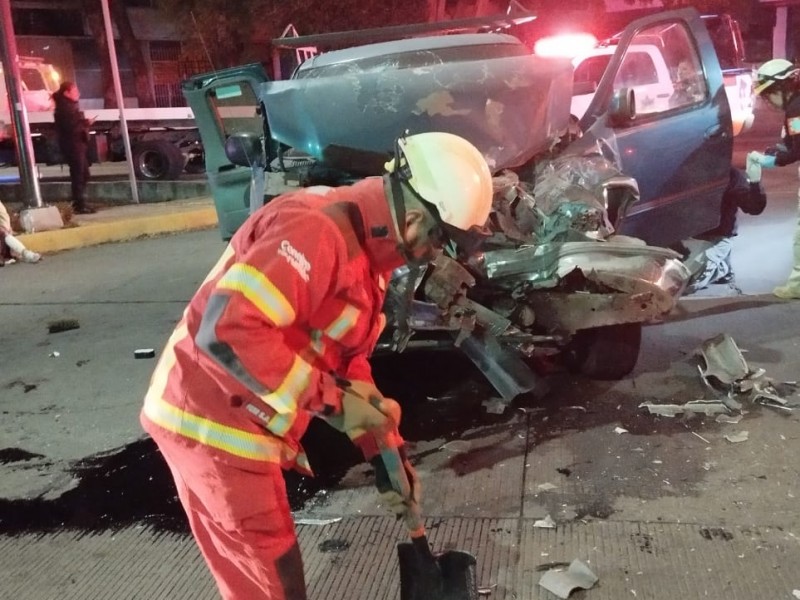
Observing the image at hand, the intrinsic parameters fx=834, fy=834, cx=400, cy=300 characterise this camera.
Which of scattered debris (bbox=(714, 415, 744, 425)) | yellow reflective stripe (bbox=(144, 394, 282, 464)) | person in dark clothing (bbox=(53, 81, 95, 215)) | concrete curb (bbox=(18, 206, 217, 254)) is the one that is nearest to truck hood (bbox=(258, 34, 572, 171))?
scattered debris (bbox=(714, 415, 744, 425))

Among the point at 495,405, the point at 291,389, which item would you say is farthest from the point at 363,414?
the point at 495,405

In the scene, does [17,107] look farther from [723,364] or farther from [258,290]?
[258,290]

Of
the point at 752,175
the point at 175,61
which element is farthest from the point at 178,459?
the point at 175,61

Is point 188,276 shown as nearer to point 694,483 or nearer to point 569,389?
point 569,389

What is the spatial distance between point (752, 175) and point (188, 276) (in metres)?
5.23

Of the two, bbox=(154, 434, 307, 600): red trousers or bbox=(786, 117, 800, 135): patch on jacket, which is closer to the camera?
bbox=(154, 434, 307, 600): red trousers

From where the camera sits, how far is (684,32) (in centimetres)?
570

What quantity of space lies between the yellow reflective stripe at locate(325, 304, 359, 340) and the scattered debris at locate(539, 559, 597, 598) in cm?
132

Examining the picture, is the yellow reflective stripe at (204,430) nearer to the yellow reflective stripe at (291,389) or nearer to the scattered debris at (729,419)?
the yellow reflective stripe at (291,389)

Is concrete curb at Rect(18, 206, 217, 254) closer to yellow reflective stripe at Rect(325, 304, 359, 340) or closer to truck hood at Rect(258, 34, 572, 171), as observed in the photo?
truck hood at Rect(258, 34, 572, 171)

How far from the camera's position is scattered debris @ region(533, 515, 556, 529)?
131 inches

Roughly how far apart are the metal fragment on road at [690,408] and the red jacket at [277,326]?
2508 millimetres

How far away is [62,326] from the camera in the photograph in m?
6.67

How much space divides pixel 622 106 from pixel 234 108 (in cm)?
318
